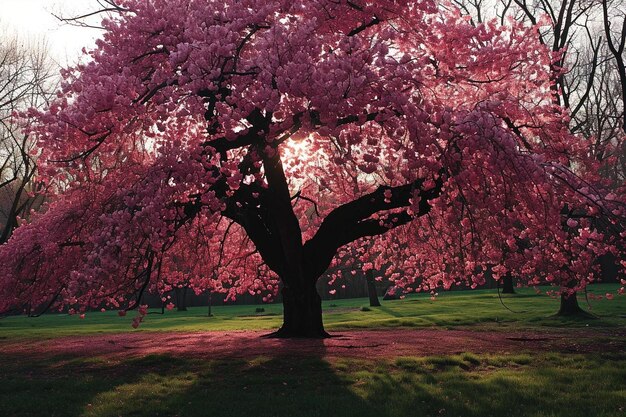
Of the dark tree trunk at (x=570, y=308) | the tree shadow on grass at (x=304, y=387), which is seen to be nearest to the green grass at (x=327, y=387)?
the tree shadow on grass at (x=304, y=387)

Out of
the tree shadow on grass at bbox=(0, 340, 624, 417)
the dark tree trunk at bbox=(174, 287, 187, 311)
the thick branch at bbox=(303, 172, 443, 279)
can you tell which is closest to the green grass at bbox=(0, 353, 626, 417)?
the tree shadow on grass at bbox=(0, 340, 624, 417)

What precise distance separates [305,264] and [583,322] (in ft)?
49.2

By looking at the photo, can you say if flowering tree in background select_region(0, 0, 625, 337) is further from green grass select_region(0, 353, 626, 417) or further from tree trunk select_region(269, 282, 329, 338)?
green grass select_region(0, 353, 626, 417)

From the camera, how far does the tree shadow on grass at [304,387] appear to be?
9.65 metres

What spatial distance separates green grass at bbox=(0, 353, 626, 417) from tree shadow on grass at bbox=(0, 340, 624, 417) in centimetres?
2

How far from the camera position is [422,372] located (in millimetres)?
12508

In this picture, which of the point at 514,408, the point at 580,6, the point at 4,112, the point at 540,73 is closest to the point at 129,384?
the point at 514,408

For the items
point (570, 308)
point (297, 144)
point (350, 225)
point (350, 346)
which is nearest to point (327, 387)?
point (350, 346)

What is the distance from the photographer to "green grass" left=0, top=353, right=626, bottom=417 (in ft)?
31.6

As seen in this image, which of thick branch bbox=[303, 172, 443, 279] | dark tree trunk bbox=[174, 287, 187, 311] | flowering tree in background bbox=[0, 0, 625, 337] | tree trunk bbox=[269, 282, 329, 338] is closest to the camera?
flowering tree in background bbox=[0, 0, 625, 337]

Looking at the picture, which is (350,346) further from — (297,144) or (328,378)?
(297,144)

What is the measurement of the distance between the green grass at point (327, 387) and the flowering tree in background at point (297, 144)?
1.89 metres

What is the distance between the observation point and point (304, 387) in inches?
441

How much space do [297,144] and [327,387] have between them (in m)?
10.3
